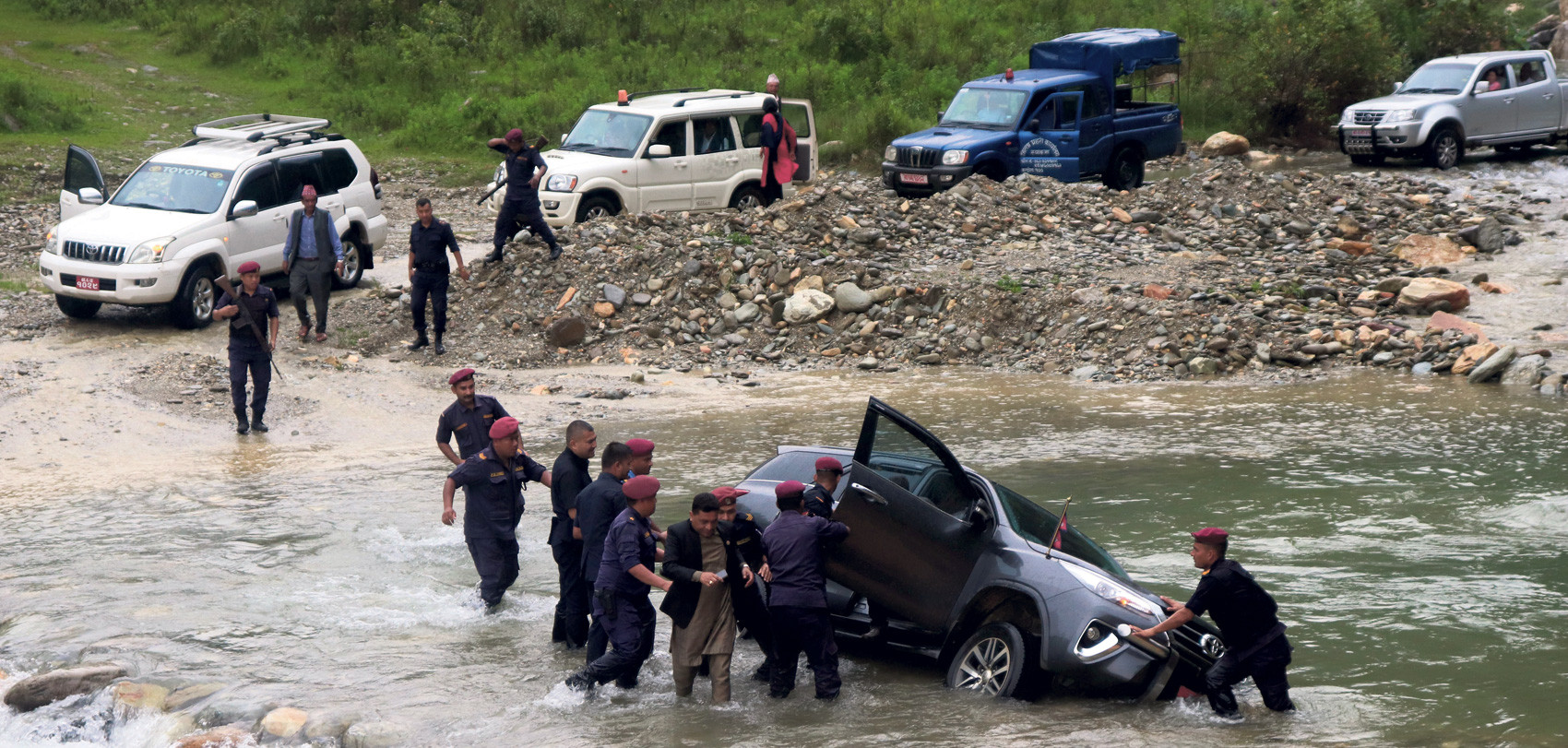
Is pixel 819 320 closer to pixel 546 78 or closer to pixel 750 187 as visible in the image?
pixel 750 187

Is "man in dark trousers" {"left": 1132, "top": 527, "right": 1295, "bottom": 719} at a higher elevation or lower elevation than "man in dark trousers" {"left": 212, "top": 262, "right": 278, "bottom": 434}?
lower

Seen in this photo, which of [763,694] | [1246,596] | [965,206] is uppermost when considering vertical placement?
[965,206]

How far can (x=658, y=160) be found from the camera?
58.6 ft

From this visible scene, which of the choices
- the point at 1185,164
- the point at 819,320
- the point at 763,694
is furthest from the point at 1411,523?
the point at 1185,164

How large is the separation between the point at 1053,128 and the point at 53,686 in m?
16.7

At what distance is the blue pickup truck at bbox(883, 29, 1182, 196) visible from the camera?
19.8 m

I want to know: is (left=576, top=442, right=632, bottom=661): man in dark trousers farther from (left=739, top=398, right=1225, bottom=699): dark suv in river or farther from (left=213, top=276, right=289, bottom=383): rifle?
(left=213, top=276, right=289, bottom=383): rifle

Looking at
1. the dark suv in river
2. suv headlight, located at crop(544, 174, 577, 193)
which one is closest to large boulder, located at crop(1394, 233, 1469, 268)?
suv headlight, located at crop(544, 174, 577, 193)

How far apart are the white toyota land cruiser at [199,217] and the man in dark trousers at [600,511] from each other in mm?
8911

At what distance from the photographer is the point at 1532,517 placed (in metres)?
9.37

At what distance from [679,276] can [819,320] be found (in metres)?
1.76

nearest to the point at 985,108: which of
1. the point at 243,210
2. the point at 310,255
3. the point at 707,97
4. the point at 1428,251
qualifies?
the point at 707,97

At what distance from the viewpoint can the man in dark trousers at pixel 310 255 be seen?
1448 cm

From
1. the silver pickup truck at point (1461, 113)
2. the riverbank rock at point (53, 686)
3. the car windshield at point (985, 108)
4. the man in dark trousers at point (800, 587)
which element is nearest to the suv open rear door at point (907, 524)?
the man in dark trousers at point (800, 587)
